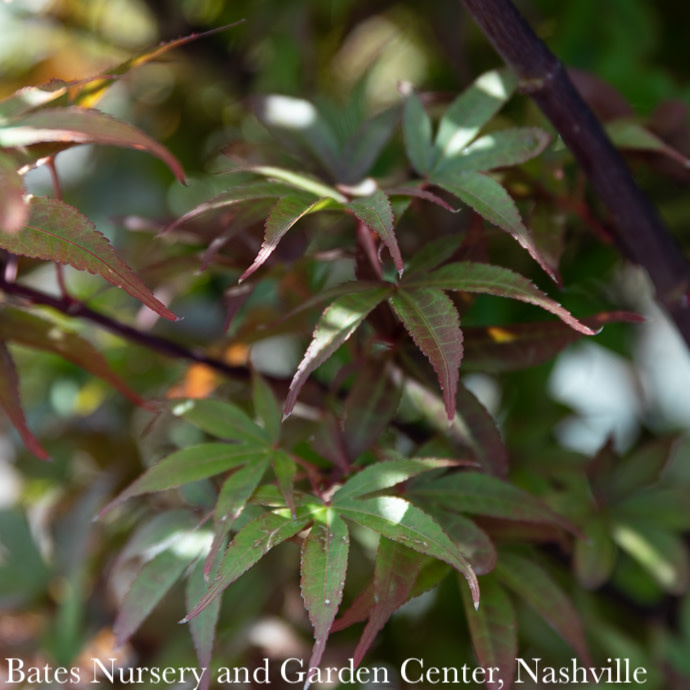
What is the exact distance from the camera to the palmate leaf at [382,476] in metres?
0.31

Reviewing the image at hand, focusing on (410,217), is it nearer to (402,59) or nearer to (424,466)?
(424,466)

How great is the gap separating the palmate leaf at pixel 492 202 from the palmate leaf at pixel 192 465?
147 mm

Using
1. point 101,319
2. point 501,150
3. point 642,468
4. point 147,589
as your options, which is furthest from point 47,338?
point 642,468

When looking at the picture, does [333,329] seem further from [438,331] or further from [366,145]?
[366,145]

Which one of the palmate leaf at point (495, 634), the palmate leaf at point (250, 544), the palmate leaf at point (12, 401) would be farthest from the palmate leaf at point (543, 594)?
the palmate leaf at point (12, 401)

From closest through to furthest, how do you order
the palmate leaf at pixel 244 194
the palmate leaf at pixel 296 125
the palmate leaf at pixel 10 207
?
the palmate leaf at pixel 10 207 < the palmate leaf at pixel 244 194 < the palmate leaf at pixel 296 125

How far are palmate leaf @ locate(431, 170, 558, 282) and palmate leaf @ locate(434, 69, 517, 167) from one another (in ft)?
0.11

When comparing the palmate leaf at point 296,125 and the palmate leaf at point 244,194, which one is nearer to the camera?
the palmate leaf at point 244,194

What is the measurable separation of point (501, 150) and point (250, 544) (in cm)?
21

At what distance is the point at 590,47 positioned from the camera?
65 centimetres

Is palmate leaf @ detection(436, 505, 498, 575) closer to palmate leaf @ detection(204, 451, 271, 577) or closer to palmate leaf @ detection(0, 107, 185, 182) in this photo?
palmate leaf @ detection(204, 451, 271, 577)

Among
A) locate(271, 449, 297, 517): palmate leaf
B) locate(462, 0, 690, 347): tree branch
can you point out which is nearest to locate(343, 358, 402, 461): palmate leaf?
locate(271, 449, 297, 517): palmate leaf

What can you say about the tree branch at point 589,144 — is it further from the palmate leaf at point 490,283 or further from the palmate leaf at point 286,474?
the palmate leaf at point 286,474

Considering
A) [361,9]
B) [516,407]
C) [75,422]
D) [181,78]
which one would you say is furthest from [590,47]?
[75,422]
